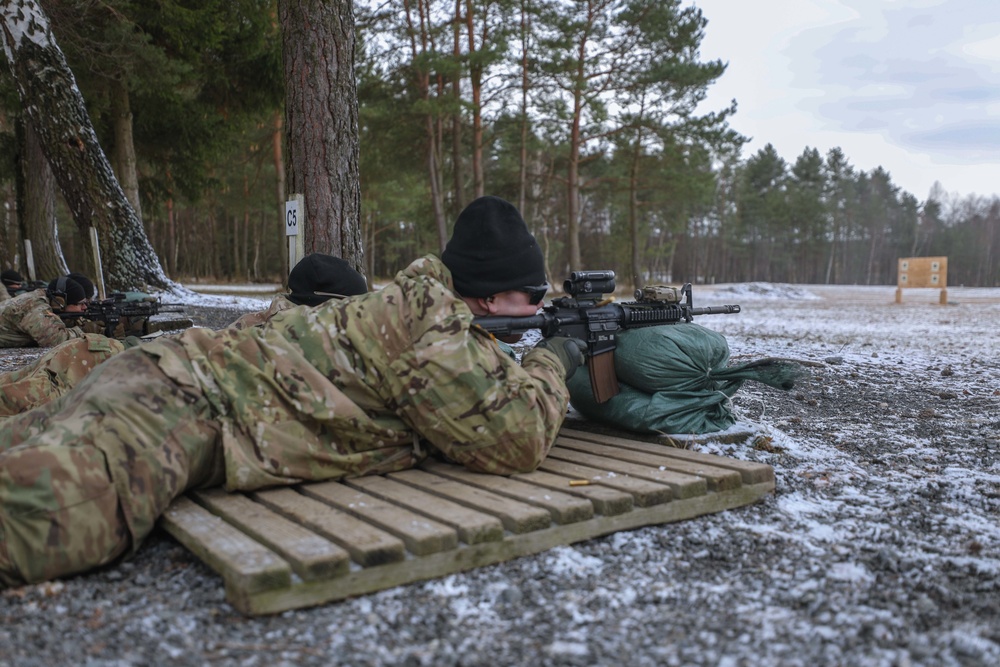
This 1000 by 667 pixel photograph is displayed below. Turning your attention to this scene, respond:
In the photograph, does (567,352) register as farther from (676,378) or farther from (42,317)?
(42,317)

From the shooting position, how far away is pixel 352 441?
9.87 feet

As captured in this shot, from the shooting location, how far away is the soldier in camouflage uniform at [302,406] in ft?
8.03

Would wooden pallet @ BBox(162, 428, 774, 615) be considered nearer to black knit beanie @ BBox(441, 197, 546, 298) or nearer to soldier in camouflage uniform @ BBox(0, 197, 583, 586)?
soldier in camouflage uniform @ BBox(0, 197, 583, 586)

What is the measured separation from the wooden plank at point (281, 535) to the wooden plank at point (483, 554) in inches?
2.2

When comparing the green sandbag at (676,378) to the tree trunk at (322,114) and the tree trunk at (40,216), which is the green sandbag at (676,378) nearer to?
the tree trunk at (322,114)

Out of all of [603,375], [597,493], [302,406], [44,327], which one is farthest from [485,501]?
[44,327]

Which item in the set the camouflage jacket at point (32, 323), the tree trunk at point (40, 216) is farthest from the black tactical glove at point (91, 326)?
the tree trunk at point (40, 216)

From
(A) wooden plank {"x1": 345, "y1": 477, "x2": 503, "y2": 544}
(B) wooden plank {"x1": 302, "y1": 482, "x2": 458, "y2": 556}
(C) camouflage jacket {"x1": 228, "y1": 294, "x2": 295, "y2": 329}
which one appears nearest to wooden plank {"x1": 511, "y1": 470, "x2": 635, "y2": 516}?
(A) wooden plank {"x1": 345, "y1": 477, "x2": 503, "y2": 544}

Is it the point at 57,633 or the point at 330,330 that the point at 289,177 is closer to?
the point at 330,330

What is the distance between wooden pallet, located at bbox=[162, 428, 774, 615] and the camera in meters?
2.19

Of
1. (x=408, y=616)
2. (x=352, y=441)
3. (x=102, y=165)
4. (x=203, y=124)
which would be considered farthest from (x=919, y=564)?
(x=203, y=124)

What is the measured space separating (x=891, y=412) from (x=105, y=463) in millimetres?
4914

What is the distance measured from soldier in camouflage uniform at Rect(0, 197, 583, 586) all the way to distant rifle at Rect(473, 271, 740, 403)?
66 centimetres

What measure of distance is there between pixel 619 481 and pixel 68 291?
25.1 feet
